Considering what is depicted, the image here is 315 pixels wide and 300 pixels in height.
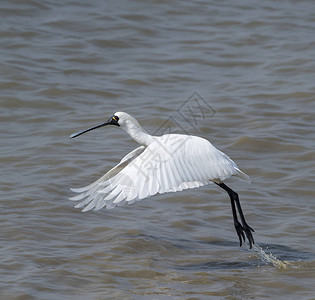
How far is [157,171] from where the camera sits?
267 inches

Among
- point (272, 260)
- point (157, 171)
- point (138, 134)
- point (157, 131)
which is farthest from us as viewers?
point (157, 131)

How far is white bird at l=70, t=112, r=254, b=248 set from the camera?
21.7 ft

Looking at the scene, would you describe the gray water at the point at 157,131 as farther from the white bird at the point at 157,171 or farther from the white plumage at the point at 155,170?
the white plumage at the point at 155,170

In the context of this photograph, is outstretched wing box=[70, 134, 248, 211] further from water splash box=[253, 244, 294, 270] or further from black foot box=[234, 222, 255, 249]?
water splash box=[253, 244, 294, 270]

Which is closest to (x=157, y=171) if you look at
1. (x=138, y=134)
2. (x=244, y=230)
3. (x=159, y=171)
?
(x=159, y=171)

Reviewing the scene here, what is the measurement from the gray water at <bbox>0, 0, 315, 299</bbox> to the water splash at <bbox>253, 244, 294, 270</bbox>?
0.04 meters

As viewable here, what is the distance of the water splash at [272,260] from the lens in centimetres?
734

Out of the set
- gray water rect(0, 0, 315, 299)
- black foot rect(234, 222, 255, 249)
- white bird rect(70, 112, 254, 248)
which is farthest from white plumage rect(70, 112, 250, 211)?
gray water rect(0, 0, 315, 299)

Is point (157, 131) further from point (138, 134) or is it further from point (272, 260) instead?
point (272, 260)

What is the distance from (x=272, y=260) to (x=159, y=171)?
160cm

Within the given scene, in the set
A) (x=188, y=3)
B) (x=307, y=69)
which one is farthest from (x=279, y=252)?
(x=188, y=3)

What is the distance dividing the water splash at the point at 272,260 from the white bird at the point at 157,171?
115 millimetres

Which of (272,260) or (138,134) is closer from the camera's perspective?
A: (272,260)

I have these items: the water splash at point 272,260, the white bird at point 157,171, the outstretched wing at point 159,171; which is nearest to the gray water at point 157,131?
the water splash at point 272,260
